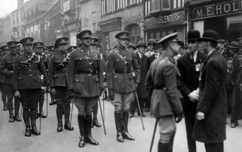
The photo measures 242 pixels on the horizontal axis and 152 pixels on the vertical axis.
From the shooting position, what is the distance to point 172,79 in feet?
12.5

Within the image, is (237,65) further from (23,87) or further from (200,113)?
(23,87)

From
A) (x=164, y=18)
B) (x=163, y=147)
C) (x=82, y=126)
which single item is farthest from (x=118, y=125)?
(x=164, y=18)

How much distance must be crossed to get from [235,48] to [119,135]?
4680 millimetres

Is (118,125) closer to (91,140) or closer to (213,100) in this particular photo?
(91,140)

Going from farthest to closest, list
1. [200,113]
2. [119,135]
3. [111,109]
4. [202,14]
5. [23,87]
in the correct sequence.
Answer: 1. [202,14]
2. [111,109]
3. [23,87]
4. [119,135]
5. [200,113]

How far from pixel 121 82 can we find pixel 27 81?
2305 millimetres

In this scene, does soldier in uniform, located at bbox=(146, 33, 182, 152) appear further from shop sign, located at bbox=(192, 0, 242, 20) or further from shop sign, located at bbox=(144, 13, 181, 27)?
shop sign, located at bbox=(144, 13, 181, 27)

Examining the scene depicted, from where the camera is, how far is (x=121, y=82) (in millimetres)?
6098

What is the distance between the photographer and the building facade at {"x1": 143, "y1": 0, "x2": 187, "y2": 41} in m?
15.9

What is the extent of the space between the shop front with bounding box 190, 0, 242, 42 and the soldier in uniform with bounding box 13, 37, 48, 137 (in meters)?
8.88

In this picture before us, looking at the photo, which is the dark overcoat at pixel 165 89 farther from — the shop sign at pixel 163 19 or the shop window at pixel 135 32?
the shop window at pixel 135 32

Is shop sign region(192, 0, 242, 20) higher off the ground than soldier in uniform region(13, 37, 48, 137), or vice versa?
shop sign region(192, 0, 242, 20)

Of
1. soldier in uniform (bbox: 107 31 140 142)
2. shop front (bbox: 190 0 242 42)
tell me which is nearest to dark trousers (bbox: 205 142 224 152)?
soldier in uniform (bbox: 107 31 140 142)

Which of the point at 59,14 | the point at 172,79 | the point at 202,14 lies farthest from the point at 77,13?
the point at 172,79
